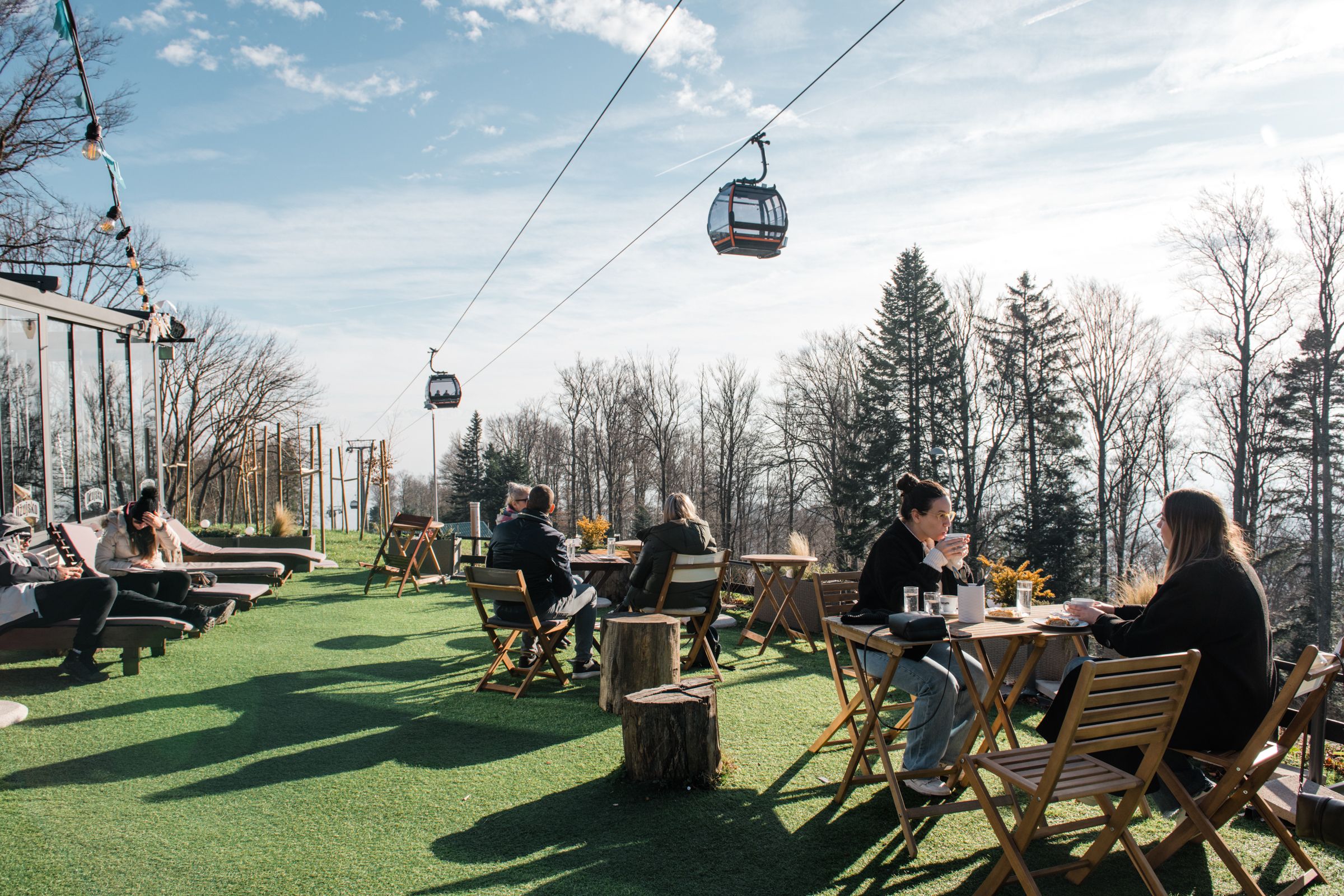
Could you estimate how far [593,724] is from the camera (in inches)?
179

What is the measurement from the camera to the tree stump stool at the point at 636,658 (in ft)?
15.5

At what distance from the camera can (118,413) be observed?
9938 mm

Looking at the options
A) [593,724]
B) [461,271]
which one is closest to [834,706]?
[593,724]

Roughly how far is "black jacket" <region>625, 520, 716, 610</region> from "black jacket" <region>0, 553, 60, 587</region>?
388cm

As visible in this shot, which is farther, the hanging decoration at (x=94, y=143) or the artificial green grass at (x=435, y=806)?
the hanging decoration at (x=94, y=143)

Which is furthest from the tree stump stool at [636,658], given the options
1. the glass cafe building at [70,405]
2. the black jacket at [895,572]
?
the glass cafe building at [70,405]

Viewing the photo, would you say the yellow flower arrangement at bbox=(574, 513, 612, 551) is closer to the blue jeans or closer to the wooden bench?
the wooden bench

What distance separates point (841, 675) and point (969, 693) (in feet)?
2.35

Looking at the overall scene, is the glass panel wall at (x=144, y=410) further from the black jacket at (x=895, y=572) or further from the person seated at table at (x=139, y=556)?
the black jacket at (x=895, y=572)

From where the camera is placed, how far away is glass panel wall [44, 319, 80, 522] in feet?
27.6

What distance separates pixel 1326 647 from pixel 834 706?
19.4 metres

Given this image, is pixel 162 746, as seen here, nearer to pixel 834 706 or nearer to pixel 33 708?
pixel 33 708

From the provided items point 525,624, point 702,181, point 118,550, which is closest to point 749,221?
point 702,181

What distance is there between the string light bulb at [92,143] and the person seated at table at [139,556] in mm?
2651
